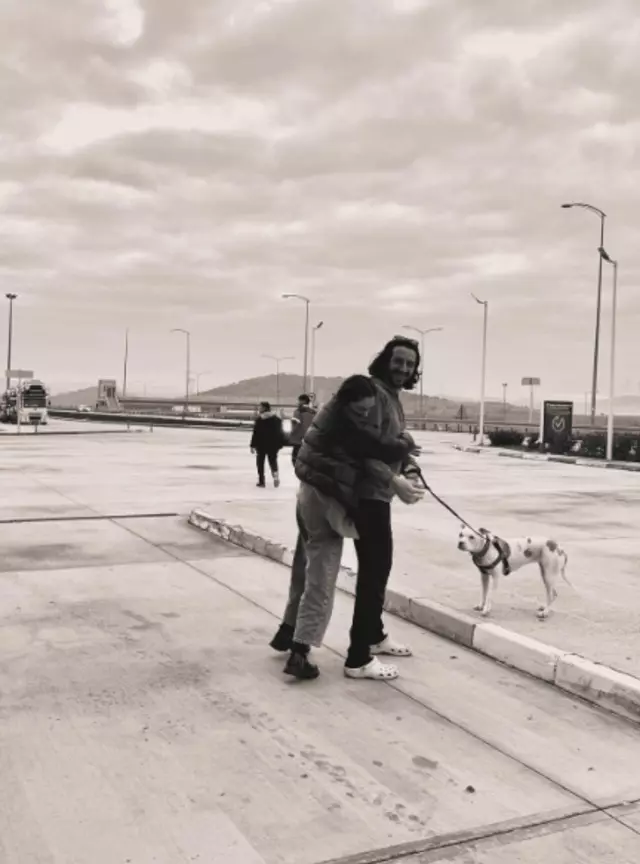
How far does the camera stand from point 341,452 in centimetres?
502

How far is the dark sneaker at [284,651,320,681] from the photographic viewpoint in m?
5.09

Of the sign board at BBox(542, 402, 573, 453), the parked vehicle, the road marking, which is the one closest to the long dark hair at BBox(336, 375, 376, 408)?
the road marking

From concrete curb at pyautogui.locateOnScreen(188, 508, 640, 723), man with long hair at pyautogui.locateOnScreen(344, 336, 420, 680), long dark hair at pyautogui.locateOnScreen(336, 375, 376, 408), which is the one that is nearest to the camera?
concrete curb at pyautogui.locateOnScreen(188, 508, 640, 723)

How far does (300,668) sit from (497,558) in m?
1.93

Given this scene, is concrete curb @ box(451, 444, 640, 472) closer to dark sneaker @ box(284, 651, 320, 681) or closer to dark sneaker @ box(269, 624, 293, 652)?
dark sneaker @ box(269, 624, 293, 652)

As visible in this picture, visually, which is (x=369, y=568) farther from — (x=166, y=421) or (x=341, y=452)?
(x=166, y=421)

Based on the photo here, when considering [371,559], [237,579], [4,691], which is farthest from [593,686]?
[237,579]

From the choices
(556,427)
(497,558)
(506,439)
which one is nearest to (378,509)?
(497,558)

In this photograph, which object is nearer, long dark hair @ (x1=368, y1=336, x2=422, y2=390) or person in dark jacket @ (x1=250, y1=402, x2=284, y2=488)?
long dark hair @ (x1=368, y1=336, x2=422, y2=390)

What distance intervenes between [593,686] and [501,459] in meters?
23.9

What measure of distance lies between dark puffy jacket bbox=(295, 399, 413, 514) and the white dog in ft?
4.79

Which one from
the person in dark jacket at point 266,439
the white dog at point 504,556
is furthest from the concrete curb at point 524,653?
the person in dark jacket at point 266,439

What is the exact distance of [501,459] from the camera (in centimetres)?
2842

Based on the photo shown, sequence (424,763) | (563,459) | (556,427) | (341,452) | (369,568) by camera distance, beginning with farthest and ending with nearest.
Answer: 1. (556,427)
2. (563,459)
3. (369,568)
4. (341,452)
5. (424,763)
